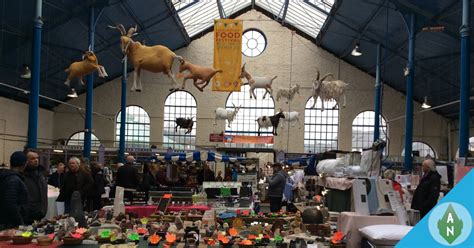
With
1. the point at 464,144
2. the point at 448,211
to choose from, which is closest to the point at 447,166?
the point at 464,144

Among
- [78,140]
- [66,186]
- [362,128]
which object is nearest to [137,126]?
[78,140]

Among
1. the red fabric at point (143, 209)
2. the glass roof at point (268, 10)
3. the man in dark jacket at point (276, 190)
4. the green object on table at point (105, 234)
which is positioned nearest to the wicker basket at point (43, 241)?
the green object on table at point (105, 234)

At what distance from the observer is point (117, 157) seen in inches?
840

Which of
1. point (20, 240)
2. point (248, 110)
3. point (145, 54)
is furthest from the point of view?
point (248, 110)

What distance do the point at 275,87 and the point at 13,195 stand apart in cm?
2401

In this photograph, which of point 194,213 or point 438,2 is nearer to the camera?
point 194,213

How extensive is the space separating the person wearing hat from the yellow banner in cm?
504

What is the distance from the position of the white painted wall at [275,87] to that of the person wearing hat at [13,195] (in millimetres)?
23057

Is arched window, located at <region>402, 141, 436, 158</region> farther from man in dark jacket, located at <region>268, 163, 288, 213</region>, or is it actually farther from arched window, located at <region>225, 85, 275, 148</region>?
man in dark jacket, located at <region>268, 163, 288, 213</region>

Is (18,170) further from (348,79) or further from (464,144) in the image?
(348,79)

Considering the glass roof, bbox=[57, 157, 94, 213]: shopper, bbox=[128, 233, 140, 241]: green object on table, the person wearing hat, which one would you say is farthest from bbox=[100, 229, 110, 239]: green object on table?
the glass roof

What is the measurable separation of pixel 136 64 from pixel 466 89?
7869 mm

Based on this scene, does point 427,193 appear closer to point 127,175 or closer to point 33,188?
point 33,188

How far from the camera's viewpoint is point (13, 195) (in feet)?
14.6
